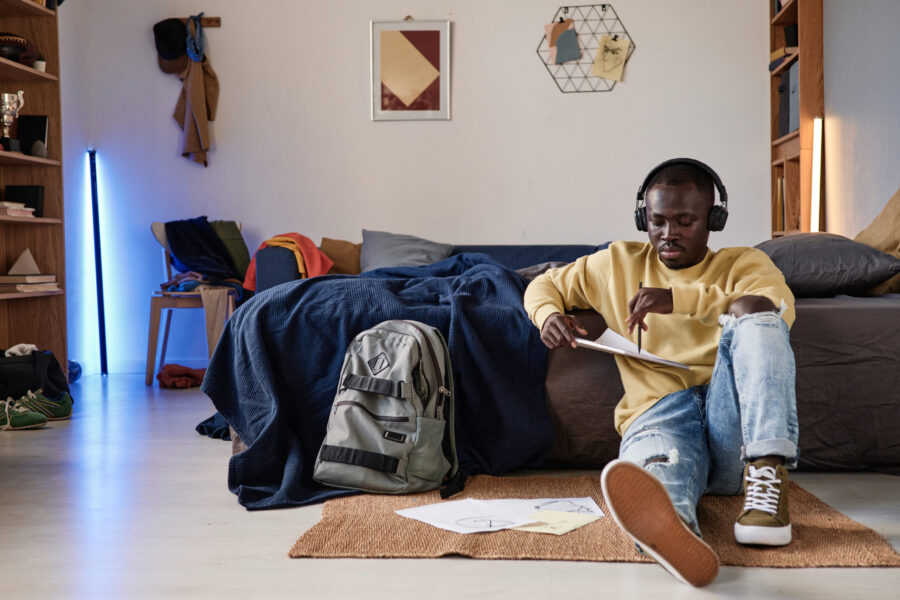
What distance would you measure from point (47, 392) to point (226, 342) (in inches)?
54.3

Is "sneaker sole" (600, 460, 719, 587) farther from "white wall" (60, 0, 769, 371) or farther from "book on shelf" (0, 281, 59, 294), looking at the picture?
"white wall" (60, 0, 769, 371)

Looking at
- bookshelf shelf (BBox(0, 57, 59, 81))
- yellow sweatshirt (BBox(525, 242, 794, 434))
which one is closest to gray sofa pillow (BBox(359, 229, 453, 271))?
bookshelf shelf (BBox(0, 57, 59, 81))

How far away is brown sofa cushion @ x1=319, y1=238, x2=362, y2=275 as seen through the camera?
4.24 meters

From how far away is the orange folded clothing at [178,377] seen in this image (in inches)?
156

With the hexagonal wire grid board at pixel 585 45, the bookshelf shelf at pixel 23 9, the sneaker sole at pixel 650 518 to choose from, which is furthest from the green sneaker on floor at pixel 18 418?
the hexagonal wire grid board at pixel 585 45

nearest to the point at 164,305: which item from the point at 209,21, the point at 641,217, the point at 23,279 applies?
the point at 23,279

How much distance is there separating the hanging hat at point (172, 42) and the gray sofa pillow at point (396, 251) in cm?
147

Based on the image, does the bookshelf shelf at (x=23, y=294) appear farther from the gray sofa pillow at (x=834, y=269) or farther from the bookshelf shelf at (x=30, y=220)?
the gray sofa pillow at (x=834, y=269)

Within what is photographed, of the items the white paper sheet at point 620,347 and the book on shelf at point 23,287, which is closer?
the white paper sheet at point 620,347

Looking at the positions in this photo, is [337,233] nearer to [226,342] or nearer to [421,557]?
[226,342]

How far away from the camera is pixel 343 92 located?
4.64 meters

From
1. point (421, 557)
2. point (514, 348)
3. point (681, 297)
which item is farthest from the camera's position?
point (514, 348)

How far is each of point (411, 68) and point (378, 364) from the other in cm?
302

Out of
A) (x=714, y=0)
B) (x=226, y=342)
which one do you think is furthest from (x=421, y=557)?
(x=714, y=0)
